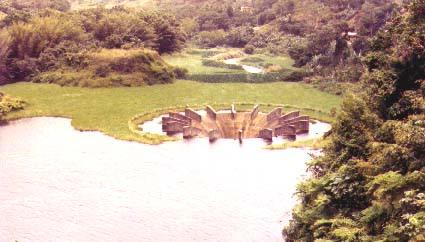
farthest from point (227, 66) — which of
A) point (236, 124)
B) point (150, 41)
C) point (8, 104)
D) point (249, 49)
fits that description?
point (8, 104)

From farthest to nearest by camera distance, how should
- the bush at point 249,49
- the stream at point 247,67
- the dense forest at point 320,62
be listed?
the bush at point 249,49 → the stream at point 247,67 → the dense forest at point 320,62

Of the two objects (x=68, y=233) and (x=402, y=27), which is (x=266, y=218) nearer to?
(x=68, y=233)

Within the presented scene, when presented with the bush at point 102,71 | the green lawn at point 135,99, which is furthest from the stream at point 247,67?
the bush at point 102,71

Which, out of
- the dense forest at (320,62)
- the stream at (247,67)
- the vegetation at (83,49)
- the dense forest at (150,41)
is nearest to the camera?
the dense forest at (320,62)

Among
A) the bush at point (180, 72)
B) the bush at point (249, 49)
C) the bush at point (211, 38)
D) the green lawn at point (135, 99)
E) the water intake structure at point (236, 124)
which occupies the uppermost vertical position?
the bush at point (211, 38)

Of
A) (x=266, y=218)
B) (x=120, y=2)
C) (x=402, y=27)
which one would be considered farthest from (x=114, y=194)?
(x=120, y=2)

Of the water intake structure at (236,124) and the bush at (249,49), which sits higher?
the bush at (249,49)

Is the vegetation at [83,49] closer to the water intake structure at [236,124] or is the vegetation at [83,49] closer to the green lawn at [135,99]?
the green lawn at [135,99]
